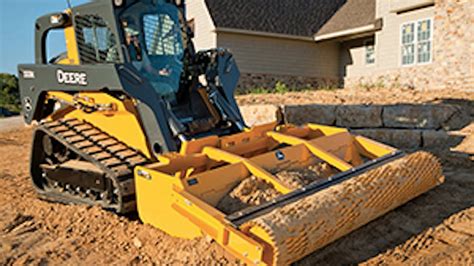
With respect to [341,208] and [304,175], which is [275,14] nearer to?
[304,175]

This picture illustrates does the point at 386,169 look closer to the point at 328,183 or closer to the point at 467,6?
the point at 328,183

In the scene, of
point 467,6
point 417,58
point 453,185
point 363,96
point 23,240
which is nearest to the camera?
point 23,240

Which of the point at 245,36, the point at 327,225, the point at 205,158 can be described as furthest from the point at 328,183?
the point at 245,36

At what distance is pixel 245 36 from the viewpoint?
17.6 m

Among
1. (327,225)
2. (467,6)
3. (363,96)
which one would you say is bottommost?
(363,96)

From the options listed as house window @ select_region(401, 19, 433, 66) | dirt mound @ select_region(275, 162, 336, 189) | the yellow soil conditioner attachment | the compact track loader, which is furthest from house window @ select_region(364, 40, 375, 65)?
dirt mound @ select_region(275, 162, 336, 189)

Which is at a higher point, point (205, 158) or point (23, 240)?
point (205, 158)

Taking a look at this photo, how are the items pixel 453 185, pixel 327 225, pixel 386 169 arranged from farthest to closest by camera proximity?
pixel 453 185 < pixel 386 169 < pixel 327 225

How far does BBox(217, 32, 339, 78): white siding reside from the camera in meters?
17.6

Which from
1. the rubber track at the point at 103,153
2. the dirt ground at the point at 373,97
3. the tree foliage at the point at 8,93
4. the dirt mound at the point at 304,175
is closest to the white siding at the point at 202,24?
the dirt ground at the point at 373,97

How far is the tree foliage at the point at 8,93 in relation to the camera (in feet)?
119

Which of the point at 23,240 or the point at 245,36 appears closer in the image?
the point at 23,240

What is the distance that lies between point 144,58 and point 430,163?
3541mm

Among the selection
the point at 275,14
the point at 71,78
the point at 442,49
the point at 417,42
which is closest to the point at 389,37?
the point at 417,42
